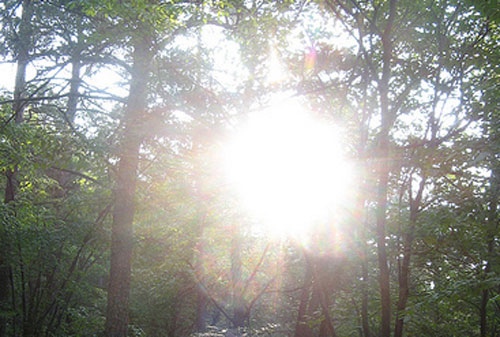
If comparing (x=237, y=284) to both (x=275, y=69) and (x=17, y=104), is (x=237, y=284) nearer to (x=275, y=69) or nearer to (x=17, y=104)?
(x=275, y=69)

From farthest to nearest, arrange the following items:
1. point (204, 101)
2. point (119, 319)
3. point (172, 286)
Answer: point (172, 286)
point (204, 101)
point (119, 319)

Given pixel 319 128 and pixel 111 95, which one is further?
pixel 111 95

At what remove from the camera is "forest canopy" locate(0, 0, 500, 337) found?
179 inches

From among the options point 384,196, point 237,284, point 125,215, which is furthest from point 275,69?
point 237,284

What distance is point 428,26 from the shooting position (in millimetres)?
5445

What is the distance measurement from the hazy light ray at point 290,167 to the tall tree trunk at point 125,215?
2.57 m

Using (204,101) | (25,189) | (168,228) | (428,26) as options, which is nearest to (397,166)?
(428,26)

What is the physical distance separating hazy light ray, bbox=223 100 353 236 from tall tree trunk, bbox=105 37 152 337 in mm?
2570

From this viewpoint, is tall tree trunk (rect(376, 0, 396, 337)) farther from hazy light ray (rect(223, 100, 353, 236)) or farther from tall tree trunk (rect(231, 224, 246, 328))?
tall tree trunk (rect(231, 224, 246, 328))

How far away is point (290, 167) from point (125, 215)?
16.0ft

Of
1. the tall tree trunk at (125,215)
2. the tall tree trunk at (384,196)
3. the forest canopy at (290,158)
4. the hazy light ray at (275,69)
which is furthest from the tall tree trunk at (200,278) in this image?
the tall tree trunk at (384,196)

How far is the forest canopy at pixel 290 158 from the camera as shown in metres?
4.56

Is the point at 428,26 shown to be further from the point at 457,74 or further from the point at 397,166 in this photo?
the point at 397,166

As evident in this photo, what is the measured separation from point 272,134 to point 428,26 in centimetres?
297
